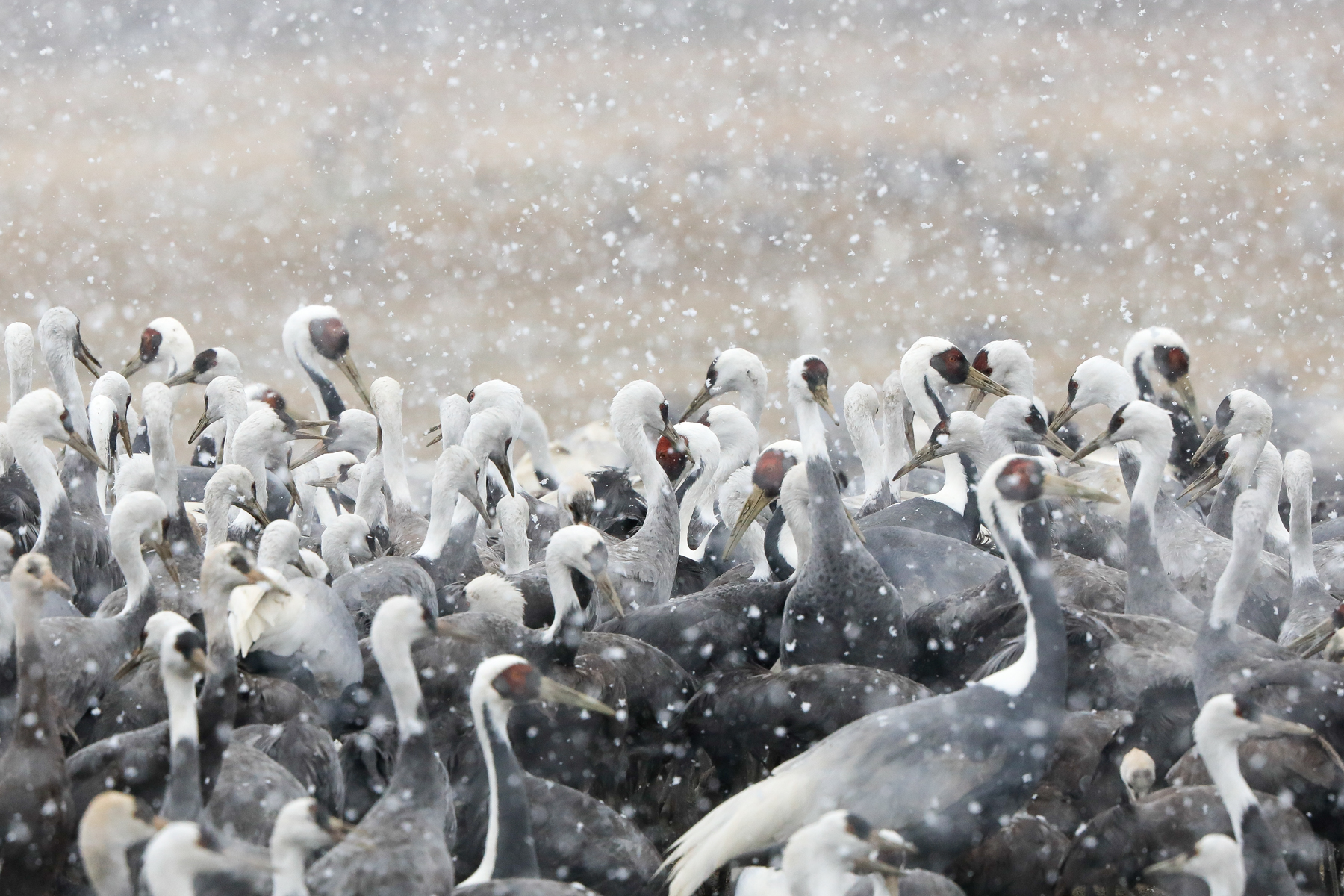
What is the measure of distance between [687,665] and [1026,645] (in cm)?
155

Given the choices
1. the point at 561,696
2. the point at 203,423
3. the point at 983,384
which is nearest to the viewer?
the point at 561,696

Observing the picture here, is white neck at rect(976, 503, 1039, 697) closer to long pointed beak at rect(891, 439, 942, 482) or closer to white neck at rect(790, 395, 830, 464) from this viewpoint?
white neck at rect(790, 395, 830, 464)

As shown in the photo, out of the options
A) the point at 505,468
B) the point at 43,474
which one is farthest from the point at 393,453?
the point at 43,474

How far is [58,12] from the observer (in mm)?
18188

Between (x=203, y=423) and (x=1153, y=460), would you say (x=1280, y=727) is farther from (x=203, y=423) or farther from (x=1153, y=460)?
(x=203, y=423)

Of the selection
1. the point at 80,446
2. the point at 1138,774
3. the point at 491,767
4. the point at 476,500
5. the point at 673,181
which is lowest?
the point at 673,181

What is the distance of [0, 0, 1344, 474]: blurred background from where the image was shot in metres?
15.3

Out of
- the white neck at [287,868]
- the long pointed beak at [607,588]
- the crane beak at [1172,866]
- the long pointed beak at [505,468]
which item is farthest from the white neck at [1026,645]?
the long pointed beak at [505,468]

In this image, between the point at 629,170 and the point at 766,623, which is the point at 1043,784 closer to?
the point at 766,623

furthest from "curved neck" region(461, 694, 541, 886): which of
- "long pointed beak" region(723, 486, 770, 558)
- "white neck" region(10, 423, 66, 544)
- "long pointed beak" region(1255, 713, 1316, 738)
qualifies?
"white neck" region(10, 423, 66, 544)

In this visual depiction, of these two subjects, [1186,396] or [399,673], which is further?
[1186,396]

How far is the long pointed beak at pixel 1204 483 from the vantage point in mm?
7117

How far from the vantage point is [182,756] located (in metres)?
3.95

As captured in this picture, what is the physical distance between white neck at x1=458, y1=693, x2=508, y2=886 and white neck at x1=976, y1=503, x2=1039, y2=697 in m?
1.22
